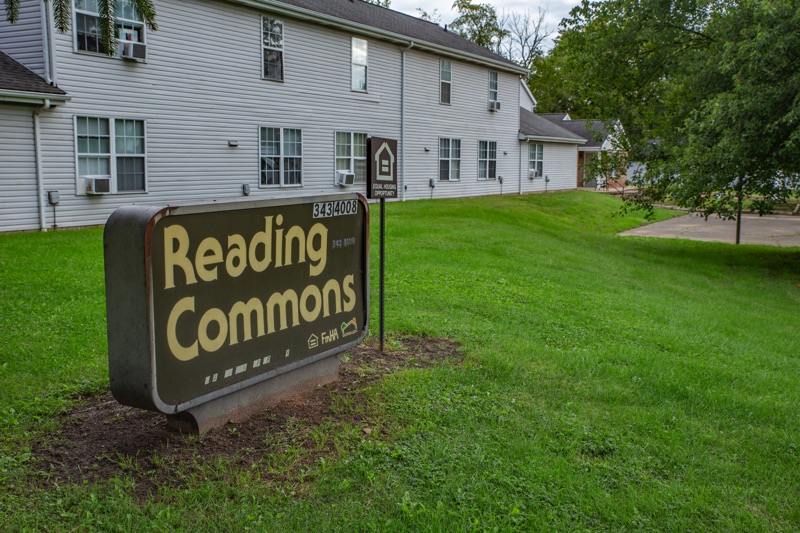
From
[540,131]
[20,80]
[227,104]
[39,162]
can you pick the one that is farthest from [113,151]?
[540,131]

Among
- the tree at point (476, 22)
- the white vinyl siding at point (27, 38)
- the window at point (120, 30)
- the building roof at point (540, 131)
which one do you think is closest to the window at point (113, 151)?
the white vinyl siding at point (27, 38)

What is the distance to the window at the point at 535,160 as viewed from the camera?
34.2 meters

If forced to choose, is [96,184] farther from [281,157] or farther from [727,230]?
[727,230]

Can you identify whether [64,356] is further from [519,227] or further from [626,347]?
[519,227]

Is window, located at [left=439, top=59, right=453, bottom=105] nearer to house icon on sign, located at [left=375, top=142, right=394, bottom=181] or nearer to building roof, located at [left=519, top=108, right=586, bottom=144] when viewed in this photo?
building roof, located at [left=519, top=108, right=586, bottom=144]

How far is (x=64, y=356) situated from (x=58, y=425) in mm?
1647

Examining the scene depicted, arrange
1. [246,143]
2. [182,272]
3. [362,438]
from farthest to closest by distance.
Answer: [246,143] < [362,438] < [182,272]

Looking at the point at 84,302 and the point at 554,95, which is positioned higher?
the point at 554,95

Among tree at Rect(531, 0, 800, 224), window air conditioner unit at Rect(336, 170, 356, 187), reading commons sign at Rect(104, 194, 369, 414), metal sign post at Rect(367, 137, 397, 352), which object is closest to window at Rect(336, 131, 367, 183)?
window air conditioner unit at Rect(336, 170, 356, 187)

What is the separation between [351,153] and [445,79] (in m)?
6.56

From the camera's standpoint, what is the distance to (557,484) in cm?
411

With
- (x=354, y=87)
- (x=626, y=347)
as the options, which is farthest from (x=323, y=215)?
(x=354, y=87)

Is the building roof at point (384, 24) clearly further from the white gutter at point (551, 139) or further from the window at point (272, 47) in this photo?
the white gutter at point (551, 139)

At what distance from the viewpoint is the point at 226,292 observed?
441 centimetres
